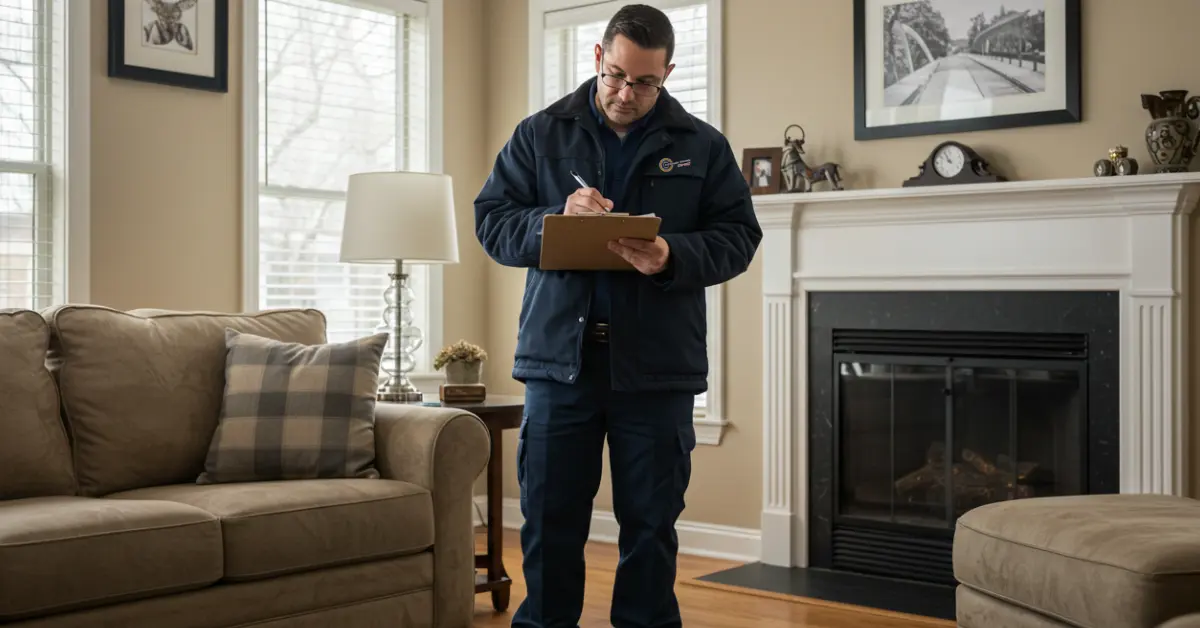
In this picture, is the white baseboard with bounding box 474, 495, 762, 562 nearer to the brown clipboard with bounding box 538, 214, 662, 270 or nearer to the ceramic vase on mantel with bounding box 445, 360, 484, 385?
the ceramic vase on mantel with bounding box 445, 360, 484, 385

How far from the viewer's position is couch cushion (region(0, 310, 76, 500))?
2852 mm

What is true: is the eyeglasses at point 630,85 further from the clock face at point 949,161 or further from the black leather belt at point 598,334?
the clock face at point 949,161

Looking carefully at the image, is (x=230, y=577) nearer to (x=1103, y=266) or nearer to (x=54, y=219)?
(x=54, y=219)

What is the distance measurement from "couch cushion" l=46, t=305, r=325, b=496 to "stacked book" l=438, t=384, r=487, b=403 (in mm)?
708

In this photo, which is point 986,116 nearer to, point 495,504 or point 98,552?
point 495,504

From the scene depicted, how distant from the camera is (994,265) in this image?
4004 mm

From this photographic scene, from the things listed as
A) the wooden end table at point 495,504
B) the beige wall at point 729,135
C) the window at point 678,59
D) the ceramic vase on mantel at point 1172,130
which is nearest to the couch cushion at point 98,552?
the wooden end table at point 495,504

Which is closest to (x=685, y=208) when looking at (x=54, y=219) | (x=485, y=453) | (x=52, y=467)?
(x=485, y=453)

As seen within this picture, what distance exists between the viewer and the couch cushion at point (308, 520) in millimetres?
2754

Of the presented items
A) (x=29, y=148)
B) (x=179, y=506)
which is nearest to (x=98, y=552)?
(x=179, y=506)

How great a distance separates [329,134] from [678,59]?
4.50 ft

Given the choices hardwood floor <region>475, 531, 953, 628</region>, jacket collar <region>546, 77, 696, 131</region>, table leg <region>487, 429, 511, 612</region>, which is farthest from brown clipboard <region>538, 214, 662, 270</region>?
hardwood floor <region>475, 531, 953, 628</region>

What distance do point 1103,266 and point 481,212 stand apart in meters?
2.24

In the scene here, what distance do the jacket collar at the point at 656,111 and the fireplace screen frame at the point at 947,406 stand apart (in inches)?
79.7
